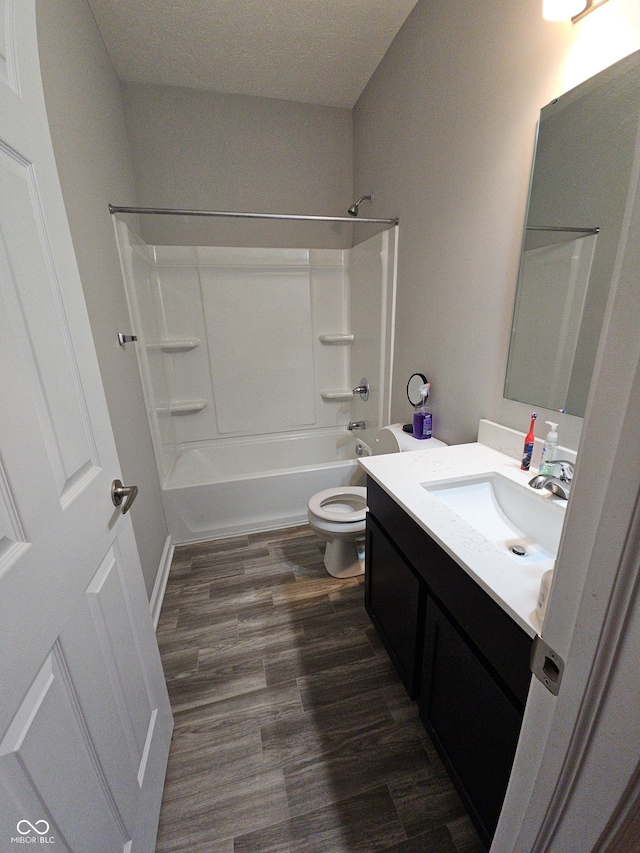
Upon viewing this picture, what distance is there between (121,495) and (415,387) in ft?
4.90

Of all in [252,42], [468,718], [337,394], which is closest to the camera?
[468,718]

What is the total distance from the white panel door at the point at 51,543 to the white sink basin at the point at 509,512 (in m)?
0.96

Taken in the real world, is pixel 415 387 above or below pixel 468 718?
above

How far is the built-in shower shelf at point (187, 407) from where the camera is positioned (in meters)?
2.62

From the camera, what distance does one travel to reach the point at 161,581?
6.18ft

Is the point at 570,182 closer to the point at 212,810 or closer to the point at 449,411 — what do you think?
the point at 449,411

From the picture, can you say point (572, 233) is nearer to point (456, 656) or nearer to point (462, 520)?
point (462, 520)

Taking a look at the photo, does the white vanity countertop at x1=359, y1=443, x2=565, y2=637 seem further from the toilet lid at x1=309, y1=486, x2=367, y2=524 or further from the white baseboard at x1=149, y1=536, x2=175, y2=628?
the white baseboard at x1=149, y1=536, x2=175, y2=628

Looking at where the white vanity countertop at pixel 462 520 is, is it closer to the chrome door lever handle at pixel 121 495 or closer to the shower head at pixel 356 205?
the chrome door lever handle at pixel 121 495

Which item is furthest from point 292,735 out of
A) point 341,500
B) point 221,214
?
point 221,214

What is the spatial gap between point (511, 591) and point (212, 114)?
3.03 metres

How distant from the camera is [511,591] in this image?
70 centimetres

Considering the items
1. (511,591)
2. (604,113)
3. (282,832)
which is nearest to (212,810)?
(282,832)

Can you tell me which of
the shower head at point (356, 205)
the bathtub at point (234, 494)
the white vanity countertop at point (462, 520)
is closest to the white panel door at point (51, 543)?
the white vanity countertop at point (462, 520)
